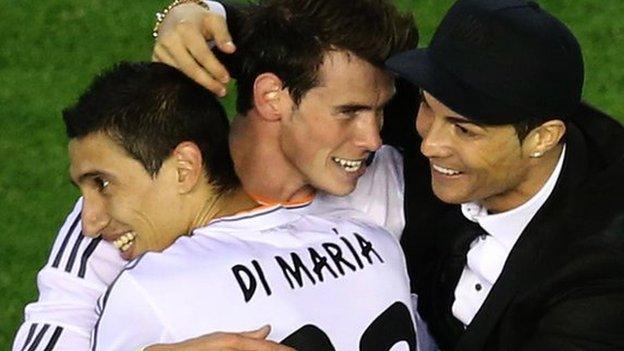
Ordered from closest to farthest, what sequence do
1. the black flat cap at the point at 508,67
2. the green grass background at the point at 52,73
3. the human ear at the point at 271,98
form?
1. the black flat cap at the point at 508,67
2. the human ear at the point at 271,98
3. the green grass background at the point at 52,73

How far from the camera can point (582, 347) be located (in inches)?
178

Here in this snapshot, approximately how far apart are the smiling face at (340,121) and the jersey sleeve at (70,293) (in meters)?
0.63

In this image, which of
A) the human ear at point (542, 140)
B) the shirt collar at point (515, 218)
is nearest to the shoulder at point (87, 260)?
the shirt collar at point (515, 218)

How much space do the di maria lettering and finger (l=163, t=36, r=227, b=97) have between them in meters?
0.50

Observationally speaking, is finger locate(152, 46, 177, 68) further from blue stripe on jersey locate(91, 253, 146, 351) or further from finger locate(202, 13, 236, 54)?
blue stripe on jersey locate(91, 253, 146, 351)

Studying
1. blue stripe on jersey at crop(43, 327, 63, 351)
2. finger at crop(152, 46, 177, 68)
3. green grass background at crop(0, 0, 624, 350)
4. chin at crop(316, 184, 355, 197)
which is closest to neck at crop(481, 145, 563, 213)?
chin at crop(316, 184, 355, 197)

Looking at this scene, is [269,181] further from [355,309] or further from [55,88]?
[55,88]

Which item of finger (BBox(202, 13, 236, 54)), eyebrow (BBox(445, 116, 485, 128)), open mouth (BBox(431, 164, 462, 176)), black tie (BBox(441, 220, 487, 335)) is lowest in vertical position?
black tie (BBox(441, 220, 487, 335))

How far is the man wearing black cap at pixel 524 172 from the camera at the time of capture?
460 cm

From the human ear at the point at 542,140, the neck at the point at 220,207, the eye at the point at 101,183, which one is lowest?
the human ear at the point at 542,140

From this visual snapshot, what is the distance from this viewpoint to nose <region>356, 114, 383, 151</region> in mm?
5207

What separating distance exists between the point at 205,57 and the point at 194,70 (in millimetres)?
75

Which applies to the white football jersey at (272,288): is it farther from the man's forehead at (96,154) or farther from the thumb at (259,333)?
the man's forehead at (96,154)

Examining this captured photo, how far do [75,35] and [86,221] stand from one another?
5132 mm
